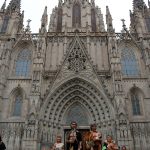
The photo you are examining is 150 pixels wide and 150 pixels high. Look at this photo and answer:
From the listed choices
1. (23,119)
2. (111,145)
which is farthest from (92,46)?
(111,145)

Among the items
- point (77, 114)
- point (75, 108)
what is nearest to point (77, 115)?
point (77, 114)

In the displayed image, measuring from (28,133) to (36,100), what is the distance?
2952 mm

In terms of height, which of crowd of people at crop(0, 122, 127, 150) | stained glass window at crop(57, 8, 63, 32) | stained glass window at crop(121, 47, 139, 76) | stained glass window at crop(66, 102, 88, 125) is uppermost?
stained glass window at crop(57, 8, 63, 32)

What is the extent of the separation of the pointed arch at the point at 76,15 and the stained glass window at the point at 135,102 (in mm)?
11223

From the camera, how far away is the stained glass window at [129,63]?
23244 mm

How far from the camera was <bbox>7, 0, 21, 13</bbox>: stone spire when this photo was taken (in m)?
Result: 28.0

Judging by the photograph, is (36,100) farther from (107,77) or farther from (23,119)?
(107,77)

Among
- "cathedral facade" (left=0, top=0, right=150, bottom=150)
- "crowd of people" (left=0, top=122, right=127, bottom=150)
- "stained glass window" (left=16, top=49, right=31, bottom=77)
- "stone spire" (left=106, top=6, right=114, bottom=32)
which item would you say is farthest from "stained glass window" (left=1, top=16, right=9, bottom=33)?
"crowd of people" (left=0, top=122, right=127, bottom=150)

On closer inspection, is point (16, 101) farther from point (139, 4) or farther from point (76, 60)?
point (139, 4)

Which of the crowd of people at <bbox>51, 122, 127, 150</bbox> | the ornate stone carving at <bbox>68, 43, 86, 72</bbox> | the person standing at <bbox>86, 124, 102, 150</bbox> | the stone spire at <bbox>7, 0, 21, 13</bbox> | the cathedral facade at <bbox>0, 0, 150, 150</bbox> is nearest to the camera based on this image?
the crowd of people at <bbox>51, 122, 127, 150</bbox>

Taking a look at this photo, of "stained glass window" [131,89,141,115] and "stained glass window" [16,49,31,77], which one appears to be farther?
"stained glass window" [16,49,31,77]

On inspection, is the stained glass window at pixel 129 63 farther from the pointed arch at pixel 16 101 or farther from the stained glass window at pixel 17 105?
the stained glass window at pixel 17 105

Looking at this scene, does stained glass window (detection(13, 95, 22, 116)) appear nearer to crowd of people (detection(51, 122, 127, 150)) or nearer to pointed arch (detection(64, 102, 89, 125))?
pointed arch (detection(64, 102, 89, 125))

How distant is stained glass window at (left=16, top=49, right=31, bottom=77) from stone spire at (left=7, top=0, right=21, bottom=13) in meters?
6.43
